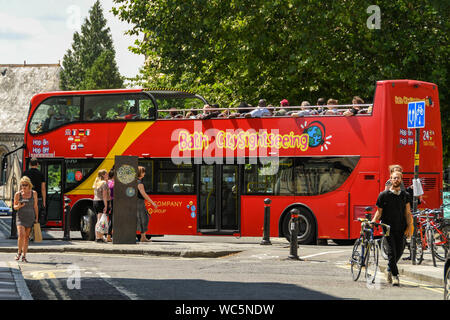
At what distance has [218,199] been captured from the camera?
2195 centimetres

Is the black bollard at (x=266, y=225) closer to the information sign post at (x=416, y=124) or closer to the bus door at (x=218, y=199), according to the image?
the bus door at (x=218, y=199)

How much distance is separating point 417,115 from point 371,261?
12.3 feet

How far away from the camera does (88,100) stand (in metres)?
23.5

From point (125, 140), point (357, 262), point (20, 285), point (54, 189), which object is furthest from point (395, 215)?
point (54, 189)

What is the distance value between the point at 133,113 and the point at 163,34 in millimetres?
7436

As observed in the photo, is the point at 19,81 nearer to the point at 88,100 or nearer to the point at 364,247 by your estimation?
the point at 88,100

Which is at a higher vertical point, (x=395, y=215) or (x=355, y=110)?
(x=355, y=110)

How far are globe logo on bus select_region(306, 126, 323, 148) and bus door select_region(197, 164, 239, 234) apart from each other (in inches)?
80.3

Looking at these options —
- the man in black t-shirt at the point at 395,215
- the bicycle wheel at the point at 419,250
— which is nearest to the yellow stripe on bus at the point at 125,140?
the bicycle wheel at the point at 419,250

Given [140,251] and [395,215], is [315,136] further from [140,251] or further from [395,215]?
[395,215]

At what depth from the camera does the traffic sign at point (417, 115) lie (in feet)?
49.9

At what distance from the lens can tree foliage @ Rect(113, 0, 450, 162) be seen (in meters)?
26.9

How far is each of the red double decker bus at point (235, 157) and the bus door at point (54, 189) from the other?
0.09ft

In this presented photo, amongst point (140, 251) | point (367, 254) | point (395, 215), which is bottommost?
point (140, 251)
